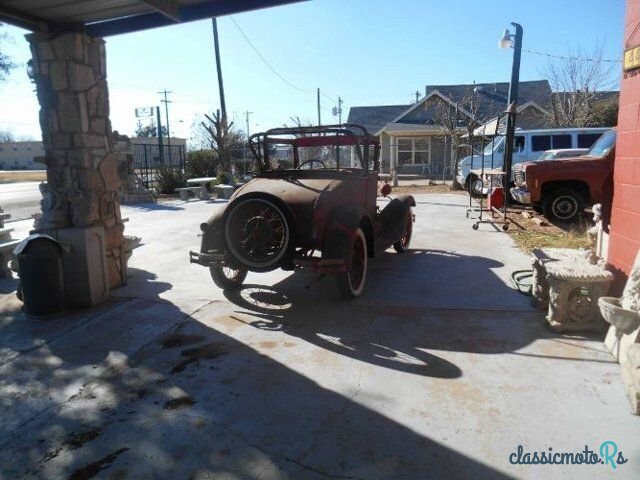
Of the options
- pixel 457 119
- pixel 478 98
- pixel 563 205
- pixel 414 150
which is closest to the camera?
pixel 563 205

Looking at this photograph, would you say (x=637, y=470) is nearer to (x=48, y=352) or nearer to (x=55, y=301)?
(x=48, y=352)

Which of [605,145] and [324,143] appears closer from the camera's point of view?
[324,143]

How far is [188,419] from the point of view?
9.91 ft

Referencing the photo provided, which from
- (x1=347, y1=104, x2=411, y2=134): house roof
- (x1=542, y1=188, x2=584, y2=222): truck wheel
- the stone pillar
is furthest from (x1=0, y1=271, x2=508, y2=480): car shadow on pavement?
(x1=347, y1=104, x2=411, y2=134): house roof

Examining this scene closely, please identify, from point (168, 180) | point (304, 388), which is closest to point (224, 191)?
point (168, 180)

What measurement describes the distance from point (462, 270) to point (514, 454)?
4.18 meters

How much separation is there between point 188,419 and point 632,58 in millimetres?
4464

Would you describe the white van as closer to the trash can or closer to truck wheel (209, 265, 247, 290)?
truck wheel (209, 265, 247, 290)

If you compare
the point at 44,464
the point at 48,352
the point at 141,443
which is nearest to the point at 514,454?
the point at 141,443

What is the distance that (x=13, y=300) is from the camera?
562 cm

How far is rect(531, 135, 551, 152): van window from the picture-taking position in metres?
14.8

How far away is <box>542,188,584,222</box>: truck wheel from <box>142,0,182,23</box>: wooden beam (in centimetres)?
844

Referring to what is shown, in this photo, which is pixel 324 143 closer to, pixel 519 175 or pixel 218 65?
pixel 519 175

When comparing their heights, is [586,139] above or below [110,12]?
below
